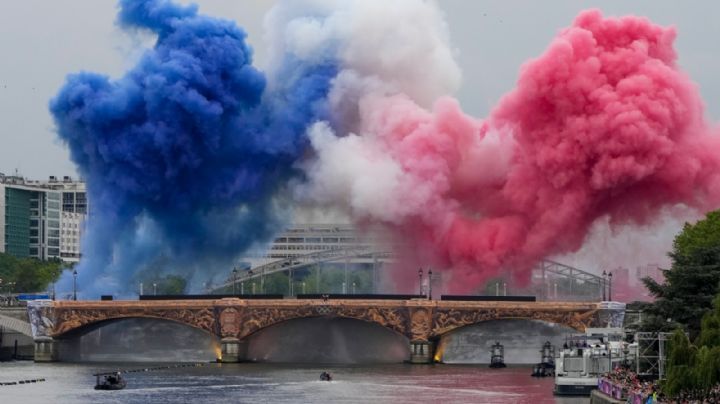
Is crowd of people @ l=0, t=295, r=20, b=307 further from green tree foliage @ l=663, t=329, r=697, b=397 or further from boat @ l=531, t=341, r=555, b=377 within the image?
green tree foliage @ l=663, t=329, r=697, b=397

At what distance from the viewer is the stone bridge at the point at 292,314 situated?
15350 cm

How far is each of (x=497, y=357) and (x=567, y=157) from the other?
17.7 metres

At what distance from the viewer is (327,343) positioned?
16612cm

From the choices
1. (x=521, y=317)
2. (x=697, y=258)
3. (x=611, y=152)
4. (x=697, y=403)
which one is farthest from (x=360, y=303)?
(x=697, y=403)

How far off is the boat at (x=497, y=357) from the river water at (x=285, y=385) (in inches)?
62.1

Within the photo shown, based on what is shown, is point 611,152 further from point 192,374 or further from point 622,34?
point 192,374

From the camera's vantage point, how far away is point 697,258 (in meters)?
109

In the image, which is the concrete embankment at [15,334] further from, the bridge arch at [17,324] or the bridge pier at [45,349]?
the bridge pier at [45,349]

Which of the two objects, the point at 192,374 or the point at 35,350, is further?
the point at 35,350

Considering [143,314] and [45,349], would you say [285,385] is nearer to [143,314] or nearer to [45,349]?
[143,314]

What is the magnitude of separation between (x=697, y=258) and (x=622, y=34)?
4379cm

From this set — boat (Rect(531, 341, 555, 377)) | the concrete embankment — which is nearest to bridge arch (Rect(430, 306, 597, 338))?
boat (Rect(531, 341, 555, 377))

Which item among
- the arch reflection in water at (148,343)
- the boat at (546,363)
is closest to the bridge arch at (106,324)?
the arch reflection in water at (148,343)

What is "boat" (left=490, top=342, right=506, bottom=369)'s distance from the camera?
511 ft
